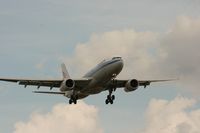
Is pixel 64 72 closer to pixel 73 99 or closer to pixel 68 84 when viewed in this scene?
pixel 73 99

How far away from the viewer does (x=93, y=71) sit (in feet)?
220

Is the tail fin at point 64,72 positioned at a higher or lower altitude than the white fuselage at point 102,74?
higher

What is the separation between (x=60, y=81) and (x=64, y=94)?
552cm

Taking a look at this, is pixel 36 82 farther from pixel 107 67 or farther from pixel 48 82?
pixel 107 67

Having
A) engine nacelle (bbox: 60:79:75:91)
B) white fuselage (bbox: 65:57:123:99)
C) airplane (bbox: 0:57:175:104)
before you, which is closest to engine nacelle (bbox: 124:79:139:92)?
airplane (bbox: 0:57:175:104)

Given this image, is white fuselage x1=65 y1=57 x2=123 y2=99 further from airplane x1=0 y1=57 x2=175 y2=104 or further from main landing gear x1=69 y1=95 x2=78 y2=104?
main landing gear x1=69 y1=95 x2=78 y2=104

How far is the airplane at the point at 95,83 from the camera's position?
211ft

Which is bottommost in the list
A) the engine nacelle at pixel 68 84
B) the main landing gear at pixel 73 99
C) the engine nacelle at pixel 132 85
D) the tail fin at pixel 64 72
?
the main landing gear at pixel 73 99

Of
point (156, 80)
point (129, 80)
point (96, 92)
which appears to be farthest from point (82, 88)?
point (156, 80)

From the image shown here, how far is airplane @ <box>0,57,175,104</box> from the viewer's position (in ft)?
211

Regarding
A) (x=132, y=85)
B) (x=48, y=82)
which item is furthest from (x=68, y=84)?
(x=132, y=85)

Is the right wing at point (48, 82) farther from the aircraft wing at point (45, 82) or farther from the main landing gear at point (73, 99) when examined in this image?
the main landing gear at point (73, 99)

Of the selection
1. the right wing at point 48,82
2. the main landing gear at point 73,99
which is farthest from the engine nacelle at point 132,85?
the main landing gear at point 73,99

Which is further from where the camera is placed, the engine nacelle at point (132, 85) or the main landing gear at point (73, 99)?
the main landing gear at point (73, 99)
